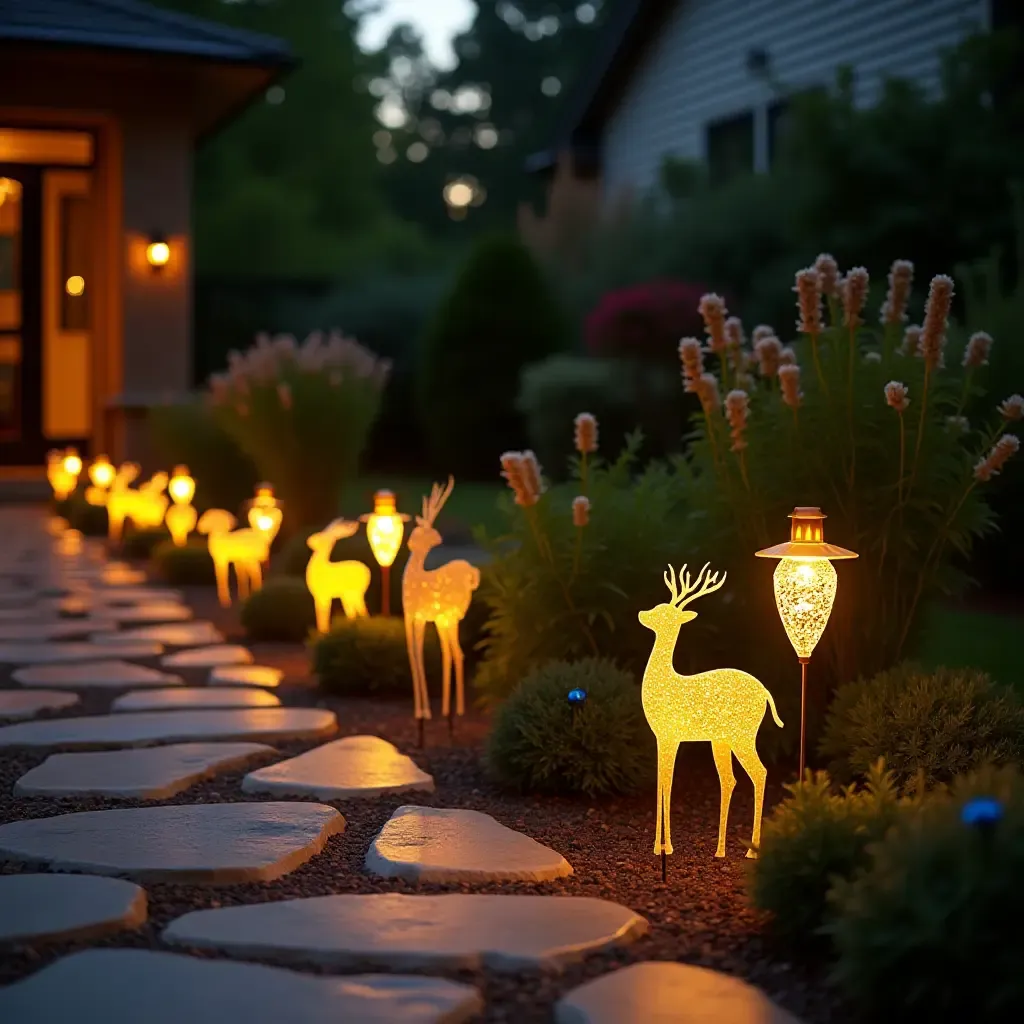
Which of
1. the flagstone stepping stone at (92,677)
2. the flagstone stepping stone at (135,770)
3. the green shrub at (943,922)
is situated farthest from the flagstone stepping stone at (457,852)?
the flagstone stepping stone at (92,677)

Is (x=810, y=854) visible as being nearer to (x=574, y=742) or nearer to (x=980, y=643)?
(x=574, y=742)

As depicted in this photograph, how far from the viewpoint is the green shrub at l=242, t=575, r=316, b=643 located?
21.4 feet

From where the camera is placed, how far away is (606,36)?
17.9m

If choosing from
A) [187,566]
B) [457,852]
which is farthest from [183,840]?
[187,566]

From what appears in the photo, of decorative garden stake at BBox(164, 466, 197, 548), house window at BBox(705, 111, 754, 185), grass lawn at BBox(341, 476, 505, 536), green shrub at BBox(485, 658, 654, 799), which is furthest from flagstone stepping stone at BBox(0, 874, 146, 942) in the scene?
house window at BBox(705, 111, 754, 185)

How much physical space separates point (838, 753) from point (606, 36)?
15.5 m

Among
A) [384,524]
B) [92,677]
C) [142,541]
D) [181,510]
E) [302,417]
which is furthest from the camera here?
[142,541]

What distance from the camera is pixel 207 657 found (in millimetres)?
5996

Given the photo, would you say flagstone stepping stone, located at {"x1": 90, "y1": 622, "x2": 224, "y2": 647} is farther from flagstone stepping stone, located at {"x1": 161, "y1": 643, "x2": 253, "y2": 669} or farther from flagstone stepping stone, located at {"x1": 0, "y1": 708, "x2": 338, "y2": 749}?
flagstone stepping stone, located at {"x1": 0, "y1": 708, "x2": 338, "y2": 749}

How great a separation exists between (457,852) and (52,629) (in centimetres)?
388

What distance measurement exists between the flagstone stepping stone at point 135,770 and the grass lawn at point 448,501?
5.24 metres

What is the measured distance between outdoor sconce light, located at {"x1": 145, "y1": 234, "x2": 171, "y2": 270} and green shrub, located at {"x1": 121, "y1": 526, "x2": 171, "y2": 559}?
12.3ft

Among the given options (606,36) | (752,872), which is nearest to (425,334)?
(606,36)

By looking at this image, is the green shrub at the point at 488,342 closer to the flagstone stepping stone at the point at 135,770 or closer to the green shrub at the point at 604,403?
the green shrub at the point at 604,403
